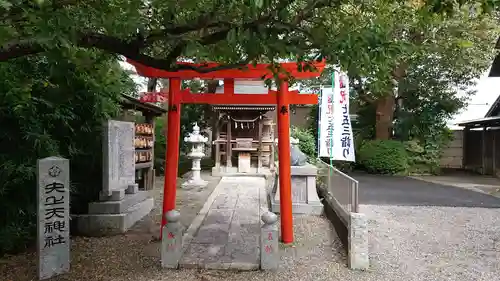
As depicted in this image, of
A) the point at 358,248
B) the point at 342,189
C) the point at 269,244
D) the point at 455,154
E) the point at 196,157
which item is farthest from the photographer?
the point at 455,154

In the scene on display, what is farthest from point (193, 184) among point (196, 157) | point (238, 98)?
point (238, 98)

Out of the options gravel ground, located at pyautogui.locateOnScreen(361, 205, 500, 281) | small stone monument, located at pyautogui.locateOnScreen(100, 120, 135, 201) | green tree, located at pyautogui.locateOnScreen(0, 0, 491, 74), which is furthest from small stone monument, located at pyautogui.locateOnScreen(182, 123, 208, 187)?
green tree, located at pyautogui.locateOnScreen(0, 0, 491, 74)

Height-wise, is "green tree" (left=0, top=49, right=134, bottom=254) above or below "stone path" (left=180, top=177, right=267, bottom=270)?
above

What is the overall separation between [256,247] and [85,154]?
3260mm

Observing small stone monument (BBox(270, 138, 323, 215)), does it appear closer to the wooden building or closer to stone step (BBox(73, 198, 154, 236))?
stone step (BBox(73, 198, 154, 236))

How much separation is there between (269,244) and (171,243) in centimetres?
119

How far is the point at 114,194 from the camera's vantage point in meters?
6.61

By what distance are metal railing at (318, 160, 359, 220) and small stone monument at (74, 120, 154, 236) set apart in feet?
11.8

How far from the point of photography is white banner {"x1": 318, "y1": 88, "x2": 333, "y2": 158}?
8.21 meters

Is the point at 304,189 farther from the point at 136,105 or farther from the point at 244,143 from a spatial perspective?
the point at 244,143

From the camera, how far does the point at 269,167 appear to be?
52.3 feet

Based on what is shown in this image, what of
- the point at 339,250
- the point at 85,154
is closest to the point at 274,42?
the point at 339,250

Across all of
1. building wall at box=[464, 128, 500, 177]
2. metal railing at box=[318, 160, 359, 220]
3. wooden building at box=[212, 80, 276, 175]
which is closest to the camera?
metal railing at box=[318, 160, 359, 220]

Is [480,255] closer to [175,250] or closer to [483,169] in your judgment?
[175,250]
